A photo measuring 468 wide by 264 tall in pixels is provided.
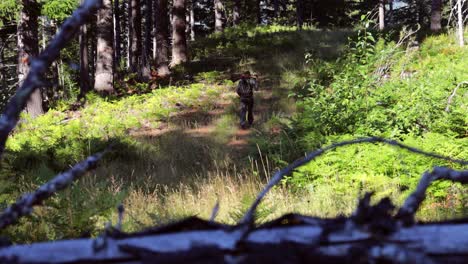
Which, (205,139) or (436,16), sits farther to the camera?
(436,16)

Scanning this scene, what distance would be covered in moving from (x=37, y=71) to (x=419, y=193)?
0.90 metres

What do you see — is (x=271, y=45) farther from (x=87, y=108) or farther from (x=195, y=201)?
(x=195, y=201)

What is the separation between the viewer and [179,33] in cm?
1873

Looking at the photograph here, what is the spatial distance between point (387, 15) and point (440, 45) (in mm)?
33310

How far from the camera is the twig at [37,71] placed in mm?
991

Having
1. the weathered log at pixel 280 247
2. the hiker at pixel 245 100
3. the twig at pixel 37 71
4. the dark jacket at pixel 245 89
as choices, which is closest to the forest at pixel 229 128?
the twig at pixel 37 71

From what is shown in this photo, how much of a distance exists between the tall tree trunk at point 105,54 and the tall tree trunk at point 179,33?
3749 mm

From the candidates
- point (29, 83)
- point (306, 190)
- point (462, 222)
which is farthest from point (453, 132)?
point (29, 83)

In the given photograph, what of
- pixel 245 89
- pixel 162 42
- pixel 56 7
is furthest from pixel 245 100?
pixel 162 42

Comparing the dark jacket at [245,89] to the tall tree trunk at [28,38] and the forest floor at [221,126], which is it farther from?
the tall tree trunk at [28,38]

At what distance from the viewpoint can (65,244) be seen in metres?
0.82

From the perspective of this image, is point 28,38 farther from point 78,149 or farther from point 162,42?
point 162,42

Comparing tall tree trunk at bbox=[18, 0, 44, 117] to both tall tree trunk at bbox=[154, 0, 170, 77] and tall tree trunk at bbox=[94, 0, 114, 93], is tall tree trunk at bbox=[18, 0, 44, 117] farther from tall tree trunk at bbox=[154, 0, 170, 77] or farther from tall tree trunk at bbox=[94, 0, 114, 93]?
tall tree trunk at bbox=[154, 0, 170, 77]

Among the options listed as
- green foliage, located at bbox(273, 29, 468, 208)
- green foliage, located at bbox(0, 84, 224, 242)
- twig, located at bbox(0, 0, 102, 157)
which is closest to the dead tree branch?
twig, located at bbox(0, 0, 102, 157)
